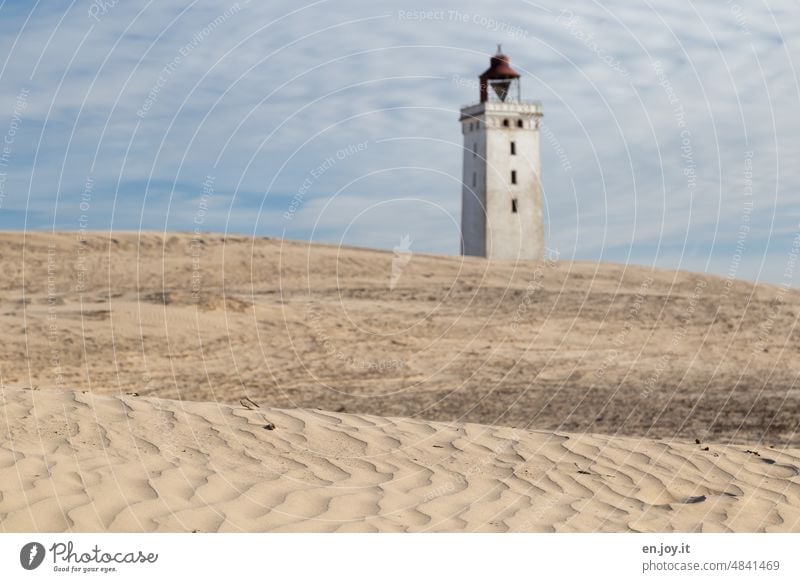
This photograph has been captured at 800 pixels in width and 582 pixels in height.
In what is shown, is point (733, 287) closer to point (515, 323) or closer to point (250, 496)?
point (515, 323)

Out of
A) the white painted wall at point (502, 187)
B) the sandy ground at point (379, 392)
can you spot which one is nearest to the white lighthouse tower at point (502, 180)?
the white painted wall at point (502, 187)

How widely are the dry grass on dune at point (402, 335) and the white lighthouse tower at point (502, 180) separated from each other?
13.3 meters

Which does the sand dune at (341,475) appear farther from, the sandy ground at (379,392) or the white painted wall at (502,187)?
the white painted wall at (502,187)

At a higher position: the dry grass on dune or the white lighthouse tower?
the white lighthouse tower

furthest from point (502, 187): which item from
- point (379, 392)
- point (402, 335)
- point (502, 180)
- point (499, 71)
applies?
point (379, 392)

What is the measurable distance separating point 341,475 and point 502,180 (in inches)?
1660

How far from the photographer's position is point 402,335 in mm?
23844

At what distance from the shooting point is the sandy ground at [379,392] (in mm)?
7391

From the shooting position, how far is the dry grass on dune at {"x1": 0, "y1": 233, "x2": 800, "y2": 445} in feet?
56.9

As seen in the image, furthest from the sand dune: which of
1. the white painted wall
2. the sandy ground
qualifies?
the white painted wall

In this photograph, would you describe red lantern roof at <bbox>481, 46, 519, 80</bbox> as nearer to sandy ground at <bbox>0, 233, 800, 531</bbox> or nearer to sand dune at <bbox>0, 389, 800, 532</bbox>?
sandy ground at <bbox>0, 233, 800, 531</bbox>

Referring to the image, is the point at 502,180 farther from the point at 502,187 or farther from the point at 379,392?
the point at 379,392

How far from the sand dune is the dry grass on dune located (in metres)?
5.01
